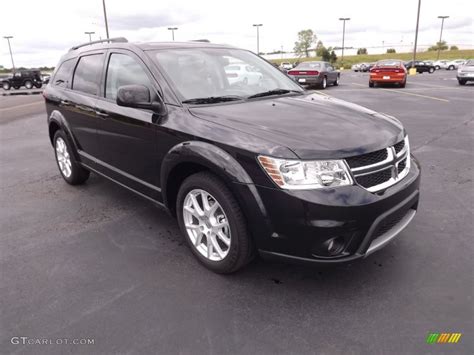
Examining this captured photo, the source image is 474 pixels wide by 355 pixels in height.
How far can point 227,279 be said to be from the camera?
9.96ft

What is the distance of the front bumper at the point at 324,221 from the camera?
2.45m

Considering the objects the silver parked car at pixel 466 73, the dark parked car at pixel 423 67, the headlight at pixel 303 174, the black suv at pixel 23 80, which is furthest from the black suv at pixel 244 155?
the dark parked car at pixel 423 67

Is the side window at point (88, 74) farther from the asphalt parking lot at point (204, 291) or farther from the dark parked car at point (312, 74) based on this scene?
the dark parked car at point (312, 74)

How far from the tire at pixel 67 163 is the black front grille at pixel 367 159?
3663 millimetres

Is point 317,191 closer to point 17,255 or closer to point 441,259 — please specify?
point 441,259

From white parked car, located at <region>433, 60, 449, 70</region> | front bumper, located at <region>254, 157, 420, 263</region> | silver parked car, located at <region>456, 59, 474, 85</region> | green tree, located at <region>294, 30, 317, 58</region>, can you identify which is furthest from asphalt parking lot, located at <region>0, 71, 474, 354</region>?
green tree, located at <region>294, 30, 317, 58</region>

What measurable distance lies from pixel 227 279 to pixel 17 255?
1922mm

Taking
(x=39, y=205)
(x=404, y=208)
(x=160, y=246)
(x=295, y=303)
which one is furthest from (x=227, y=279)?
(x=39, y=205)

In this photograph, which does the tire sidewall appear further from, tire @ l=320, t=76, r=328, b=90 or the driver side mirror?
tire @ l=320, t=76, r=328, b=90

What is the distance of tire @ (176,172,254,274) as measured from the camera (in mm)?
2740

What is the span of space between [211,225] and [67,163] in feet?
10.2

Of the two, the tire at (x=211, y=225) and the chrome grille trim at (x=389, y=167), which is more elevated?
the chrome grille trim at (x=389, y=167)

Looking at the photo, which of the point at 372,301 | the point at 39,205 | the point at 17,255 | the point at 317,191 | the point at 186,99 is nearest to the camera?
the point at 317,191

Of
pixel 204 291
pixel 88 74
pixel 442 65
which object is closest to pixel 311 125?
pixel 204 291
